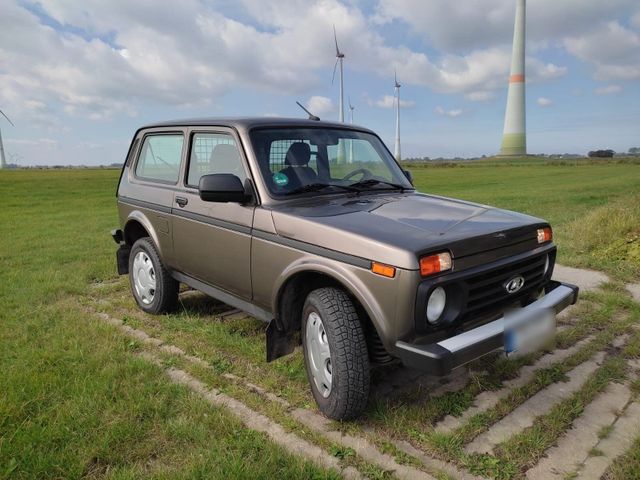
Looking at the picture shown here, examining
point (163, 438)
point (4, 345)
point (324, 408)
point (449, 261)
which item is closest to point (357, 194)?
point (449, 261)

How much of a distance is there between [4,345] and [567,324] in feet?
16.4

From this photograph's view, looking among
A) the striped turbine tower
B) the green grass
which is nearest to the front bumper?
the green grass

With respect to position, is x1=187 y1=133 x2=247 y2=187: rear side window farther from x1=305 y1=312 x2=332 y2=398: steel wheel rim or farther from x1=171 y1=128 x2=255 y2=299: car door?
x1=305 y1=312 x2=332 y2=398: steel wheel rim

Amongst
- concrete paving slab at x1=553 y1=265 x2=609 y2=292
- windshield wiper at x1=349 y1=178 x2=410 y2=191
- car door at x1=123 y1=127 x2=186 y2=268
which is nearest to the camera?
windshield wiper at x1=349 y1=178 x2=410 y2=191

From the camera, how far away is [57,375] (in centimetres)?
344

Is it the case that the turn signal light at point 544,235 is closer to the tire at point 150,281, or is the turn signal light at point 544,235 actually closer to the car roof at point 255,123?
the car roof at point 255,123

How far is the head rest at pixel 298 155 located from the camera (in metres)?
3.68

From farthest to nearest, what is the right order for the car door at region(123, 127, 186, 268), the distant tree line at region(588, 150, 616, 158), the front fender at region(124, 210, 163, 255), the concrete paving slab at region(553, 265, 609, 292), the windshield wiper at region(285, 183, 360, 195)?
the distant tree line at region(588, 150, 616, 158) → the concrete paving slab at region(553, 265, 609, 292) → the front fender at region(124, 210, 163, 255) → the car door at region(123, 127, 186, 268) → the windshield wiper at region(285, 183, 360, 195)

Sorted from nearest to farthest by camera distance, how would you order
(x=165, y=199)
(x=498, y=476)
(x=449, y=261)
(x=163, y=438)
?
(x=498, y=476), (x=449, y=261), (x=163, y=438), (x=165, y=199)

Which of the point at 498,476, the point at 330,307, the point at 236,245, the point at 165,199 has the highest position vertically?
the point at 165,199

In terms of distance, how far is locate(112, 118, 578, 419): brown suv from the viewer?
255cm

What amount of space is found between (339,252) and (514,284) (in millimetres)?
1169

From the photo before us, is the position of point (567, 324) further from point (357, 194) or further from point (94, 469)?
point (94, 469)

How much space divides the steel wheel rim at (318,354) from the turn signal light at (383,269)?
0.55m
